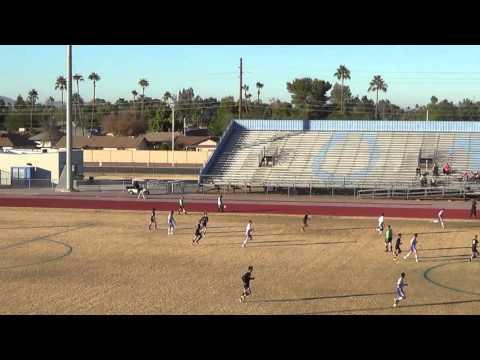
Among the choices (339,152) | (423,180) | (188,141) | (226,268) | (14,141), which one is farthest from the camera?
(14,141)

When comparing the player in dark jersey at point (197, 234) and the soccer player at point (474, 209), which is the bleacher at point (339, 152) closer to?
the soccer player at point (474, 209)

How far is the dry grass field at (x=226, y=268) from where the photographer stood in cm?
1723

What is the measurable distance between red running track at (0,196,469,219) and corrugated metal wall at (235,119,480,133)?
1432 centimetres

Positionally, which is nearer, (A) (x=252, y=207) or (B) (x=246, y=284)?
(B) (x=246, y=284)

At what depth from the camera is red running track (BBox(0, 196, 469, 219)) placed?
3650 centimetres

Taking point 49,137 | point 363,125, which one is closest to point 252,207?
point 363,125

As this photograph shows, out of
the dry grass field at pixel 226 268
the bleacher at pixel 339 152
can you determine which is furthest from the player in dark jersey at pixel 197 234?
the bleacher at pixel 339 152

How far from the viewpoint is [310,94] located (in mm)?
119000

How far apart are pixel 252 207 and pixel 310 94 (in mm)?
82525

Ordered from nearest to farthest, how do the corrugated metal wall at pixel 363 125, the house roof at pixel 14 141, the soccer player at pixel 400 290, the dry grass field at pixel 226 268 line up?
the soccer player at pixel 400 290 → the dry grass field at pixel 226 268 → the corrugated metal wall at pixel 363 125 → the house roof at pixel 14 141

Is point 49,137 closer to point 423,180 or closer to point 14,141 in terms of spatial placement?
point 14,141

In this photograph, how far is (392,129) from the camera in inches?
2083
